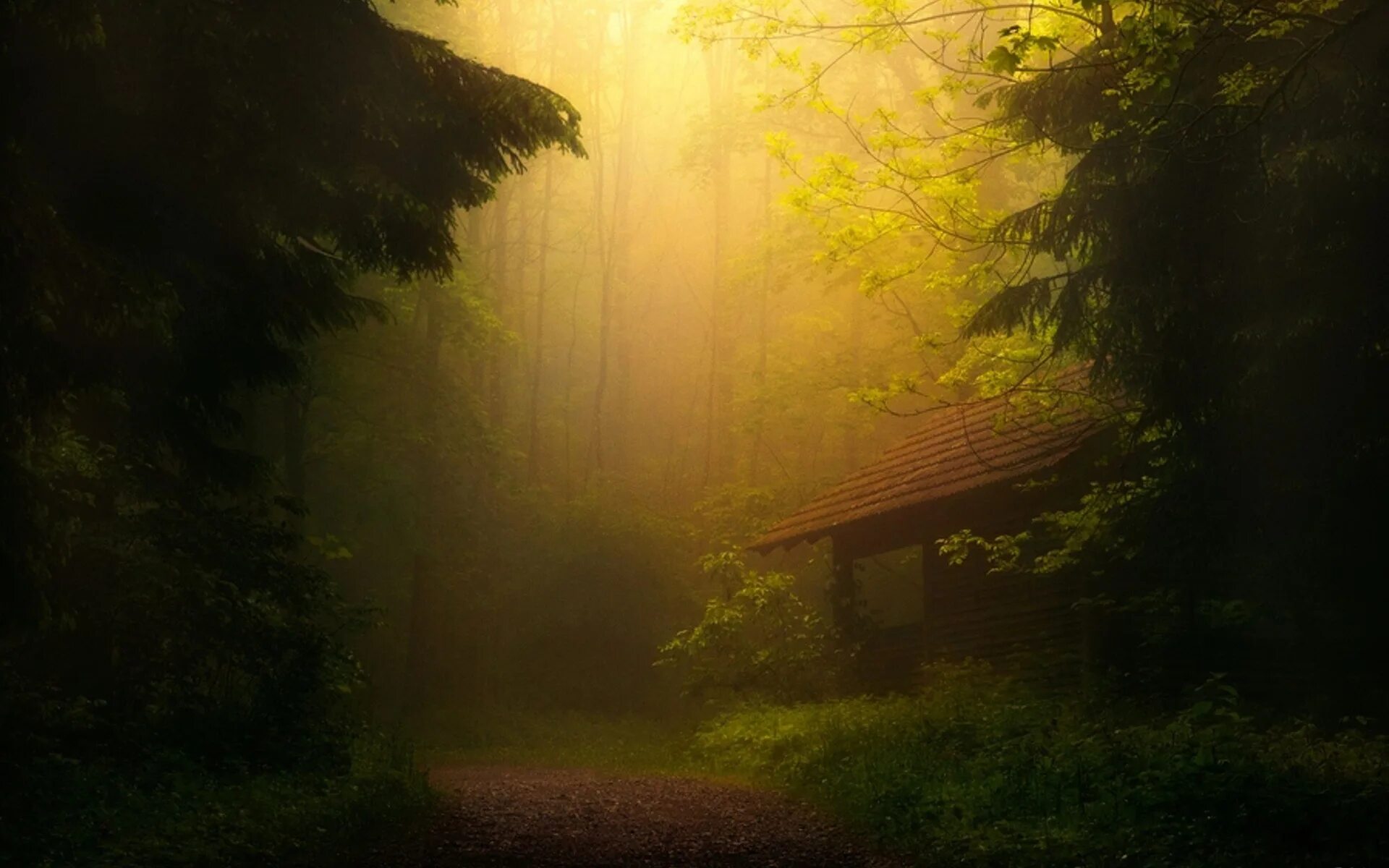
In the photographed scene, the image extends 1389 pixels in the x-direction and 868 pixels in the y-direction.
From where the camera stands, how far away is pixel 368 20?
8.41 m

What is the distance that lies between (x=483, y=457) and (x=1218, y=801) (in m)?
21.4

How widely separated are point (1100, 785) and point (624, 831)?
3699 mm

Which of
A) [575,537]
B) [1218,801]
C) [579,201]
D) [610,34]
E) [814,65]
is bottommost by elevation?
[1218,801]

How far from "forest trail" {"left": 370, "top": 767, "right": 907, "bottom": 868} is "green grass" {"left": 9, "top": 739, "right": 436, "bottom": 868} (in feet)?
1.58

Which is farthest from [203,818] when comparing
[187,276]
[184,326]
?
[187,276]

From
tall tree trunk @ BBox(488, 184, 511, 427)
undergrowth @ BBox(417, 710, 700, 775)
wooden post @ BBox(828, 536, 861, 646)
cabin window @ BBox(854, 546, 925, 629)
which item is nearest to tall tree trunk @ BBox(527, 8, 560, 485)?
tall tree trunk @ BBox(488, 184, 511, 427)

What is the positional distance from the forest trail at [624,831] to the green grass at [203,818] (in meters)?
0.48

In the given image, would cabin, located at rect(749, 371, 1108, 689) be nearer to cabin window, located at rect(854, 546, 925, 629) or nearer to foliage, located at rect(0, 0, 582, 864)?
foliage, located at rect(0, 0, 582, 864)

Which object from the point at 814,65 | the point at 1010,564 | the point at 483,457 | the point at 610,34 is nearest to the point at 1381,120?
the point at 814,65

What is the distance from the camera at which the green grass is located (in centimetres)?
660

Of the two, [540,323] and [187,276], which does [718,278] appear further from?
[187,276]

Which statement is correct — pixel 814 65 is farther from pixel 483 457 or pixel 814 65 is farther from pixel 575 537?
pixel 575 537

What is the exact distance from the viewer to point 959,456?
18250 mm

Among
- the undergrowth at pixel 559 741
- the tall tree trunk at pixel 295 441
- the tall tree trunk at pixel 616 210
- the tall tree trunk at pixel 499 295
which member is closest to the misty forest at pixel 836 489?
the undergrowth at pixel 559 741
